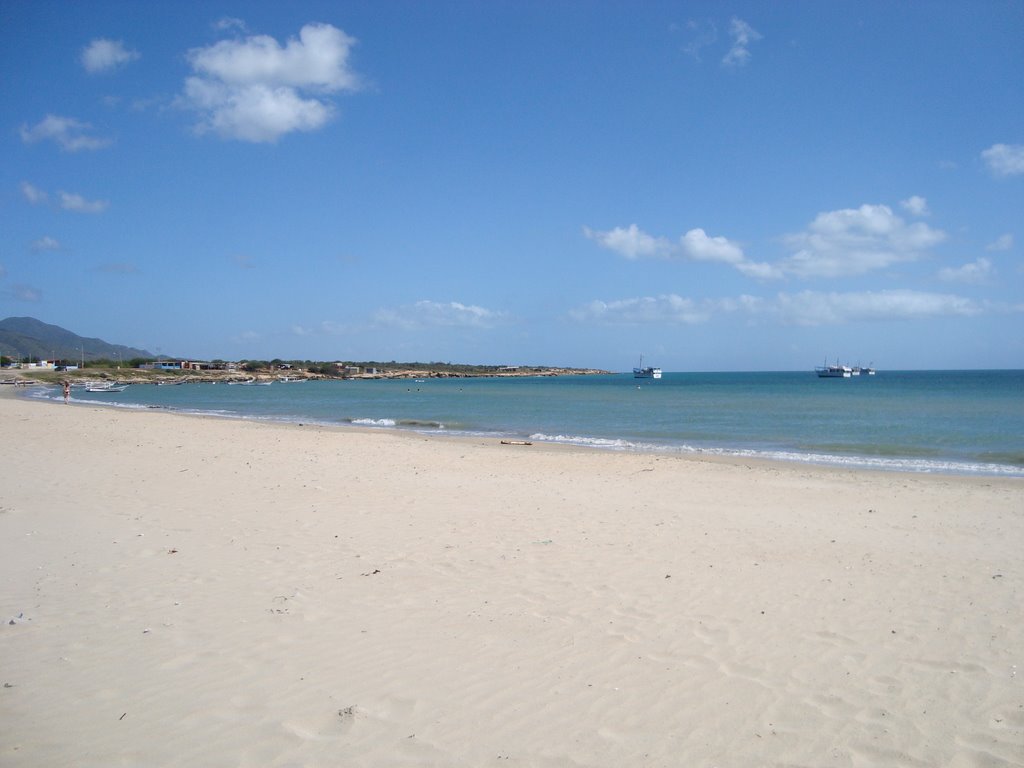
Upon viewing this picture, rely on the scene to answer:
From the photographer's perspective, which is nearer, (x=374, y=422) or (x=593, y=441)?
(x=593, y=441)

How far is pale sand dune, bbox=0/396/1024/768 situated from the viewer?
12.0 ft

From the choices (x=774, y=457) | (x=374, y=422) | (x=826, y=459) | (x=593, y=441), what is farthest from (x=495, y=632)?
(x=374, y=422)

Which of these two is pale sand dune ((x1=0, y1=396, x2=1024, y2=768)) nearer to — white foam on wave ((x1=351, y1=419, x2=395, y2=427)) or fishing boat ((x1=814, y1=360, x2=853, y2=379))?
white foam on wave ((x1=351, y1=419, x2=395, y2=427))

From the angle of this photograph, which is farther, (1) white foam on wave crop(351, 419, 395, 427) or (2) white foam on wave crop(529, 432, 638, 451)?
(1) white foam on wave crop(351, 419, 395, 427)

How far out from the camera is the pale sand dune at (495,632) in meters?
3.67

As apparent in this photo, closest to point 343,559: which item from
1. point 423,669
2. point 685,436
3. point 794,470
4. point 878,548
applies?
point 423,669

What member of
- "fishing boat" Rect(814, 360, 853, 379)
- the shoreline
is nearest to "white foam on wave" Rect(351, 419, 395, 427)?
the shoreline

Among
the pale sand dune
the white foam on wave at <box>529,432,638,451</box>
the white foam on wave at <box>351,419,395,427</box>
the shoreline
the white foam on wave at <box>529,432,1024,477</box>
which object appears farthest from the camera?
the white foam on wave at <box>351,419,395,427</box>

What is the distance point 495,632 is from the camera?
510cm

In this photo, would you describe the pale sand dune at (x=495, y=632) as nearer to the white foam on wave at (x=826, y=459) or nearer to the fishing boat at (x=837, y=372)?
the white foam on wave at (x=826, y=459)

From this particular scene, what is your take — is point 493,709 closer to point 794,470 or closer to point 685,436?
point 794,470

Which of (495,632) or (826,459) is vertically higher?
A: (495,632)

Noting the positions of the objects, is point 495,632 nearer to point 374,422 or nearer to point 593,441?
point 593,441

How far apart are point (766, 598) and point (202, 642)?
191 inches
